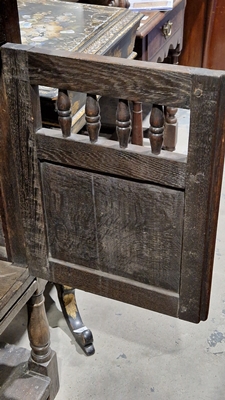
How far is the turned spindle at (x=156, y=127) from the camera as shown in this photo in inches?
32.9

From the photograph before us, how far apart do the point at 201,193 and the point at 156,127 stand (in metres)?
0.13

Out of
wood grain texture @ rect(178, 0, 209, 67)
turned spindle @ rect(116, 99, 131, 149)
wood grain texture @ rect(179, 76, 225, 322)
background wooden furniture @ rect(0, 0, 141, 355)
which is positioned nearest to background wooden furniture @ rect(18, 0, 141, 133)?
background wooden furniture @ rect(0, 0, 141, 355)

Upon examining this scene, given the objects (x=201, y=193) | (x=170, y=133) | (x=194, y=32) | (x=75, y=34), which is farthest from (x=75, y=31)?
(x=194, y=32)

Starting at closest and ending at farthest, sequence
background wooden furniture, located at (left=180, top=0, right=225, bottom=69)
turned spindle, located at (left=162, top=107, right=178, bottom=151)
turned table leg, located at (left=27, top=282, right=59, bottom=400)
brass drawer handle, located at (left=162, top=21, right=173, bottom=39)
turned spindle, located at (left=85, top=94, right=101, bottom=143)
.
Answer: turned spindle, located at (left=85, top=94, right=101, bottom=143) < turned table leg, located at (left=27, top=282, right=59, bottom=400) < brass drawer handle, located at (left=162, top=21, right=173, bottom=39) < turned spindle, located at (left=162, top=107, right=178, bottom=151) < background wooden furniture, located at (left=180, top=0, right=225, bottom=69)

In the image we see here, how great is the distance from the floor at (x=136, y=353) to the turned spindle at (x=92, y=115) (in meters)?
0.87

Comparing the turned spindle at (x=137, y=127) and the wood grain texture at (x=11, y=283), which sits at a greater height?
the wood grain texture at (x=11, y=283)

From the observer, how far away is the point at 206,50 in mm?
3037

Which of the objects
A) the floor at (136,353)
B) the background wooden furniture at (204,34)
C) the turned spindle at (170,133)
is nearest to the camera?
the floor at (136,353)

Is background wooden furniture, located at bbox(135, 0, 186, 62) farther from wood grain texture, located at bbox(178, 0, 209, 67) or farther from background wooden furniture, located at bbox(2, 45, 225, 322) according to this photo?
background wooden furniture, located at bbox(2, 45, 225, 322)

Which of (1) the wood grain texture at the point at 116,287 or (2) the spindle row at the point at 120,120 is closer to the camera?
(2) the spindle row at the point at 120,120

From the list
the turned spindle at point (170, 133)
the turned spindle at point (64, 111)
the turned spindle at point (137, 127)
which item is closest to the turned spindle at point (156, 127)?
the turned spindle at point (64, 111)

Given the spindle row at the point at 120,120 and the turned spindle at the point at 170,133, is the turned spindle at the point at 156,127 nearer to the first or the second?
the spindle row at the point at 120,120

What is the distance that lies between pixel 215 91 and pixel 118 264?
0.39 meters

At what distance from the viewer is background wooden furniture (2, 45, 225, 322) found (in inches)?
32.1
